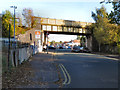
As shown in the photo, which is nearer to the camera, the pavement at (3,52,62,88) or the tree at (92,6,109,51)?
the pavement at (3,52,62,88)

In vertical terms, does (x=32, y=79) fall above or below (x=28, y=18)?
below

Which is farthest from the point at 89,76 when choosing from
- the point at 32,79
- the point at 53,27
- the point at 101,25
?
the point at 53,27

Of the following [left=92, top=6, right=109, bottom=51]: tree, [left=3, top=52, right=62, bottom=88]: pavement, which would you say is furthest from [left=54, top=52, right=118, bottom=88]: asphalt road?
[left=92, top=6, right=109, bottom=51]: tree

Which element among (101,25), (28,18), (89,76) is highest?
(28,18)

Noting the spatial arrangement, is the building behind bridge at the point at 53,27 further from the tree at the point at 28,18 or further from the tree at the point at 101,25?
the tree at the point at 28,18

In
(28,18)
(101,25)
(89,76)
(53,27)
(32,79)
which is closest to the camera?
(32,79)

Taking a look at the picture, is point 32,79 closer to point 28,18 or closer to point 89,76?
point 89,76

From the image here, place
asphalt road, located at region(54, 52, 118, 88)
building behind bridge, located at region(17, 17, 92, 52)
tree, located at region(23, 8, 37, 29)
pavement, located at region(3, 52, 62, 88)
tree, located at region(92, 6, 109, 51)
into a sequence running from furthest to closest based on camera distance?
1. tree, located at region(23, 8, 37, 29)
2. building behind bridge, located at region(17, 17, 92, 52)
3. tree, located at region(92, 6, 109, 51)
4. asphalt road, located at region(54, 52, 118, 88)
5. pavement, located at region(3, 52, 62, 88)

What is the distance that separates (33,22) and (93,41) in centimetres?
1948

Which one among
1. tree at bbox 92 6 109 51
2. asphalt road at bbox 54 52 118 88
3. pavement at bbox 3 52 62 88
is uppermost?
tree at bbox 92 6 109 51

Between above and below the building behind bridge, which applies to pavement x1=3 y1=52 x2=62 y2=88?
below

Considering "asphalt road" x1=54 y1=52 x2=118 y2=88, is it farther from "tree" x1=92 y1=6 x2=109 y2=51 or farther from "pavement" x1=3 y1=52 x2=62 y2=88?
"tree" x1=92 y1=6 x2=109 y2=51

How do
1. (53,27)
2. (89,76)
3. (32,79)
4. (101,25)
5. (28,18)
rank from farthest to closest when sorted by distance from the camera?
(28,18) < (53,27) < (101,25) < (89,76) < (32,79)

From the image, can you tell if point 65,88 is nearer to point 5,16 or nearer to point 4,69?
point 4,69
